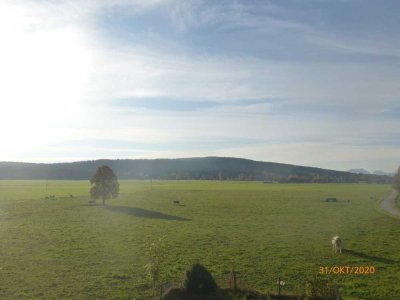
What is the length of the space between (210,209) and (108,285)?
173 feet

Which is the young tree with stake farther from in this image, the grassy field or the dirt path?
the dirt path

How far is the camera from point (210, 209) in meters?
78.8

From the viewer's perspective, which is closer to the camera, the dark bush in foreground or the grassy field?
the dark bush in foreground

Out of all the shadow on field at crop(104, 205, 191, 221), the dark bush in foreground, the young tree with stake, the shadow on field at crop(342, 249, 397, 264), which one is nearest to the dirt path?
the shadow on field at crop(342, 249, 397, 264)

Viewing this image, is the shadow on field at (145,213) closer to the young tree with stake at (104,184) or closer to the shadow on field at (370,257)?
the young tree with stake at (104,184)

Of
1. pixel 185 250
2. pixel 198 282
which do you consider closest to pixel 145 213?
pixel 185 250

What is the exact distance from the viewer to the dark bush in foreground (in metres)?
22.0

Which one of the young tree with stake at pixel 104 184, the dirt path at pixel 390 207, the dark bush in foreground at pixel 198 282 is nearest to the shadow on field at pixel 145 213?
the young tree with stake at pixel 104 184

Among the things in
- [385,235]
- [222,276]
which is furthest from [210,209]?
[222,276]

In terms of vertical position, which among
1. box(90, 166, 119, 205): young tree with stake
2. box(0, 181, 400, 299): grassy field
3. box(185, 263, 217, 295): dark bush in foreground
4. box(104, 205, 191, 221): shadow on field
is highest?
box(90, 166, 119, 205): young tree with stake

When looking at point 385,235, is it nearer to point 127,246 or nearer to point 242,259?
point 242,259

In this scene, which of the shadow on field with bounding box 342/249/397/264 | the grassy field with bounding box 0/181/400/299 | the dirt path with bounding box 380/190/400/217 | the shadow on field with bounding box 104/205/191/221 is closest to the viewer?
the grassy field with bounding box 0/181/400/299

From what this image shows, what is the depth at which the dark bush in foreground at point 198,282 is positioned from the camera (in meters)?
22.0

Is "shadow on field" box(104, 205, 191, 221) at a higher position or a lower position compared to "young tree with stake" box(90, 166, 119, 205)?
lower
